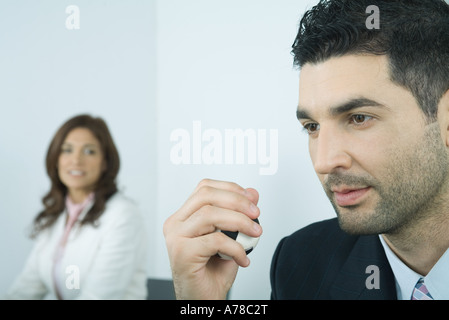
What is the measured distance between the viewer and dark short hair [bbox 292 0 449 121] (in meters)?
0.92

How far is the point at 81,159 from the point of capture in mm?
2457

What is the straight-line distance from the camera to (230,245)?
780 millimetres

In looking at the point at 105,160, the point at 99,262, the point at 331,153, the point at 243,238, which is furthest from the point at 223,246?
the point at 105,160

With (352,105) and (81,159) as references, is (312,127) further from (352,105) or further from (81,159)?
(81,159)

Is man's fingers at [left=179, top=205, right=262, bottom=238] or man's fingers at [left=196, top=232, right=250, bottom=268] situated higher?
man's fingers at [left=179, top=205, right=262, bottom=238]

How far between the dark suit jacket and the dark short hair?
1.36 feet

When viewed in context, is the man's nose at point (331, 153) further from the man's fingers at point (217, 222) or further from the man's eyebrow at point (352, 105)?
the man's fingers at point (217, 222)

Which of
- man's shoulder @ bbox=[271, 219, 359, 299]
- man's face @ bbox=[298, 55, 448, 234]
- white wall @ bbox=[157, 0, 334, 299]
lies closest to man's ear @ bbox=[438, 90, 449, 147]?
man's face @ bbox=[298, 55, 448, 234]

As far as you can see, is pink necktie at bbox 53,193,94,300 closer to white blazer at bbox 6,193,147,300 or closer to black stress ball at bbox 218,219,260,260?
white blazer at bbox 6,193,147,300

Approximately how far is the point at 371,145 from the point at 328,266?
16.7 inches

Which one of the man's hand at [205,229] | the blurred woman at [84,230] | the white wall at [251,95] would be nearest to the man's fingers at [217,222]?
the man's hand at [205,229]

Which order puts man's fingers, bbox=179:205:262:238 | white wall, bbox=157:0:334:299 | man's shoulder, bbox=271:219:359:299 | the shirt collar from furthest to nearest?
the shirt collar
white wall, bbox=157:0:334:299
man's shoulder, bbox=271:219:359:299
man's fingers, bbox=179:205:262:238

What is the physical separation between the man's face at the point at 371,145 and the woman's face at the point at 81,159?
178cm
